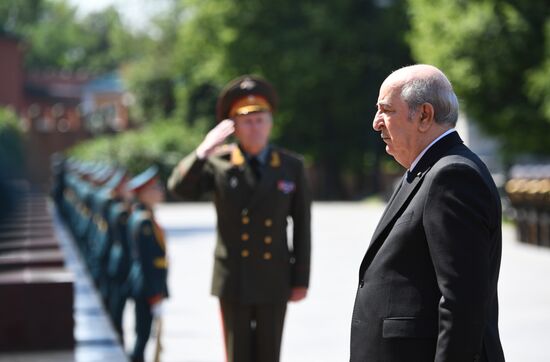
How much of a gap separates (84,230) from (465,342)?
1420 cm

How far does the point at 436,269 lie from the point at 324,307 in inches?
363

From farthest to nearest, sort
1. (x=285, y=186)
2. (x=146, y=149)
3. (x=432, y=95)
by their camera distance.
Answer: (x=146, y=149) < (x=285, y=186) < (x=432, y=95)

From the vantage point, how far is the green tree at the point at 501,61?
27250mm

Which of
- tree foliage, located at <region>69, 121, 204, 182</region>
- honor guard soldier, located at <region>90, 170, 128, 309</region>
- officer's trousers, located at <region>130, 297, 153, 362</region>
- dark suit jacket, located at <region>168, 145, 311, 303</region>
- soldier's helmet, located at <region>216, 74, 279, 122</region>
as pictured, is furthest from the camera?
tree foliage, located at <region>69, 121, 204, 182</region>

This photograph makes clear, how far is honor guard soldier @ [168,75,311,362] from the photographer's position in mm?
6227

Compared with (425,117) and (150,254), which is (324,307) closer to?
(150,254)

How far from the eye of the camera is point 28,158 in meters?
59.8

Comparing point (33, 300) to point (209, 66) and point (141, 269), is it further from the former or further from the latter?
point (209, 66)

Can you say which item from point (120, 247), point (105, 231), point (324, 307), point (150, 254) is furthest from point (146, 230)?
point (324, 307)

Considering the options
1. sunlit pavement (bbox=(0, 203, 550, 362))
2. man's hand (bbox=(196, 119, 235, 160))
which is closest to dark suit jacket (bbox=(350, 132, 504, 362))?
man's hand (bbox=(196, 119, 235, 160))

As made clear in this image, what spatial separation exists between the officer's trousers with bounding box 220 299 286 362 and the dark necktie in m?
0.69

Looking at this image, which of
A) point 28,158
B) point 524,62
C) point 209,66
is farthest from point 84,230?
point 28,158

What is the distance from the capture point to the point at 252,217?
20.9 ft

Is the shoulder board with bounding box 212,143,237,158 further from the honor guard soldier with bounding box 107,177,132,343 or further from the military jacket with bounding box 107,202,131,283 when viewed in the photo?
the military jacket with bounding box 107,202,131,283
